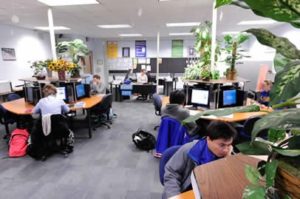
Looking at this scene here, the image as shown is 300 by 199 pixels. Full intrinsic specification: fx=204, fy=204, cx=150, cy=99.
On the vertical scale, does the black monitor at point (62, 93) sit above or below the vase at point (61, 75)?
below

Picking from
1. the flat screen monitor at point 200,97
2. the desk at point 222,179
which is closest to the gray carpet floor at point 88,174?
the flat screen monitor at point 200,97

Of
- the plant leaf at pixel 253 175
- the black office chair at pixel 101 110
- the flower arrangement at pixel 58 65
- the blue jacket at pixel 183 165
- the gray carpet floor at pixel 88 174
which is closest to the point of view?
the plant leaf at pixel 253 175

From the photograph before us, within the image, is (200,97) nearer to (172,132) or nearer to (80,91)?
(172,132)

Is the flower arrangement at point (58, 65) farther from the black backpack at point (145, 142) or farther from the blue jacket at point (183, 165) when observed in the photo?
the blue jacket at point (183, 165)

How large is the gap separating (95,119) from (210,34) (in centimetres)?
345

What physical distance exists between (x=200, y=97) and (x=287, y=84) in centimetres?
338

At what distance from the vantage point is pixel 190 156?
1.44 meters

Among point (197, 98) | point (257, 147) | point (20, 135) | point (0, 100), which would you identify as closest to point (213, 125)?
point (257, 147)

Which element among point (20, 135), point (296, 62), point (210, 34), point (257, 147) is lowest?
point (20, 135)

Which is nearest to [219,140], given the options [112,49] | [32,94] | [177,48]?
[32,94]

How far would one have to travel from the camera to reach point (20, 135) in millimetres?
3557

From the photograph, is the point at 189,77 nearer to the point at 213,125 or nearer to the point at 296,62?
the point at 213,125

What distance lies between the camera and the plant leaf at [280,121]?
Result: 0.38 m

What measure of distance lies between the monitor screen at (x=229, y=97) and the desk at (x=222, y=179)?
111 inches
